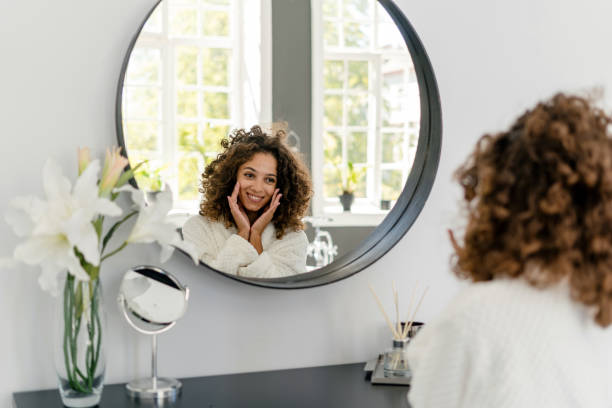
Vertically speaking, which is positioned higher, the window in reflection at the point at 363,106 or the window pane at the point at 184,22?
the window pane at the point at 184,22

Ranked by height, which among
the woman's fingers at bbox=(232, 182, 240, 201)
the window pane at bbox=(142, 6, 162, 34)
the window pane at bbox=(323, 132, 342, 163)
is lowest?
the woman's fingers at bbox=(232, 182, 240, 201)

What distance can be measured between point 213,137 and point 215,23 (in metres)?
0.25

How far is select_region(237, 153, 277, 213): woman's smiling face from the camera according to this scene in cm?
152

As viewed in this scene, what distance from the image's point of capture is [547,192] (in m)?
0.94

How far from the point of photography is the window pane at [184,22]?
1442 millimetres

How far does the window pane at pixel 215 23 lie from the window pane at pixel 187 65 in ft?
0.16

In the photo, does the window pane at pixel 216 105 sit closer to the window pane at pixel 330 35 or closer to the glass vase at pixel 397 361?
the window pane at pixel 330 35

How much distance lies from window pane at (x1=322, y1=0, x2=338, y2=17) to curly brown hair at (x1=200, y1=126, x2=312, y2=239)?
30 centimetres

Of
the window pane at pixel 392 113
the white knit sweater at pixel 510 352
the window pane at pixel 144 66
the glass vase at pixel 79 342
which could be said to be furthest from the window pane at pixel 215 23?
the white knit sweater at pixel 510 352

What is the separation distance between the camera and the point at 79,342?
1.33 meters

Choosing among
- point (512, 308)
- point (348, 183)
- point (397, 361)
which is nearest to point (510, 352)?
point (512, 308)

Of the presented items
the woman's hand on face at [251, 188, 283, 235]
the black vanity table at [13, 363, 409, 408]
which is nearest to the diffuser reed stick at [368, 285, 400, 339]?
the black vanity table at [13, 363, 409, 408]

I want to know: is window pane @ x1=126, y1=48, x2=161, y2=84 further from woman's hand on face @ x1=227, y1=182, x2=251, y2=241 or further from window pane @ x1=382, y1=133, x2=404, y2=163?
window pane @ x1=382, y1=133, x2=404, y2=163

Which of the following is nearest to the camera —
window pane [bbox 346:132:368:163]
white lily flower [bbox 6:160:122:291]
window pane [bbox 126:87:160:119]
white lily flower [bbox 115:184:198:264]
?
white lily flower [bbox 6:160:122:291]
